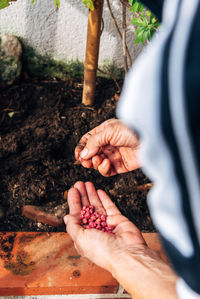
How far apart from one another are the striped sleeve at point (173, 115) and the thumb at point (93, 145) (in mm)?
926

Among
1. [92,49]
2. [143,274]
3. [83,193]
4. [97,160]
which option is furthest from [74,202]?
[92,49]

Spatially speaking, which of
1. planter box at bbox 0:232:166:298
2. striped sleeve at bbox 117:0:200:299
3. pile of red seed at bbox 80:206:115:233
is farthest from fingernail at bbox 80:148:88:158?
striped sleeve at bbox 117:0:200:299

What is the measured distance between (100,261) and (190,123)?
0.92 m

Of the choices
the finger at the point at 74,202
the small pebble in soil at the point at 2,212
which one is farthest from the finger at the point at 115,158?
the small pebble in soil at the point at 2,212

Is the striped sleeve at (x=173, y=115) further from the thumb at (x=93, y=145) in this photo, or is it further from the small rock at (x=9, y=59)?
the small rock at (x=9, y=59)

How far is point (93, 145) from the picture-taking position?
147 cm

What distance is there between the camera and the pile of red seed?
1.38 meters

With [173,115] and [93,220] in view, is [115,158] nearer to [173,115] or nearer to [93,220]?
[93,220]

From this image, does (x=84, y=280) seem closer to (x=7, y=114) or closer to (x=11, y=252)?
(x=11, y=252)

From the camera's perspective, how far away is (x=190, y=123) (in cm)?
45

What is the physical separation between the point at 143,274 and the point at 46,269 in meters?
0.53

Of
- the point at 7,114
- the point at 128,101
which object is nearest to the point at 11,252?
the point at 7,114

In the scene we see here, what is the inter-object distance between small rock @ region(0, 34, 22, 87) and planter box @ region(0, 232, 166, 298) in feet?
3.78

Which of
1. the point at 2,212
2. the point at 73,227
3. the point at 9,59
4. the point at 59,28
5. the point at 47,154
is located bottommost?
the point at 2,212
